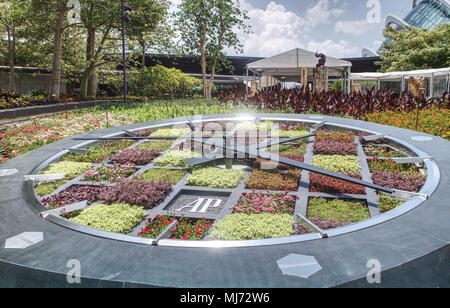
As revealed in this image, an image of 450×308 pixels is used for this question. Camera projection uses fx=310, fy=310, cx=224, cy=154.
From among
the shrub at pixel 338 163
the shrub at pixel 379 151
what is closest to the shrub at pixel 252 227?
the shrub at pixel 338 163

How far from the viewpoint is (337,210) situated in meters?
2.23

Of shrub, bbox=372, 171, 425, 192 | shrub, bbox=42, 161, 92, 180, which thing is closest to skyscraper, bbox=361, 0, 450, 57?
shrub, bbox=372, 171, 425, 192

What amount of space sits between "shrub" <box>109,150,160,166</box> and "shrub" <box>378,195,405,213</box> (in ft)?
7.72

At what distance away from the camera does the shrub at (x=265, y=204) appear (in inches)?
88.8

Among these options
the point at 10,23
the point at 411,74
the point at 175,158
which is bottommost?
the point at 175,158

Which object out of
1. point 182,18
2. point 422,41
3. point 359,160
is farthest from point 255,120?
point 422,41

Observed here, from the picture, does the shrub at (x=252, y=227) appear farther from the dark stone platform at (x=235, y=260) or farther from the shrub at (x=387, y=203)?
the shrub at (x=387, y=203)

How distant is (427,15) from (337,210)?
5584 centimetres

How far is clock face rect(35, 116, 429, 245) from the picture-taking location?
6.59ft

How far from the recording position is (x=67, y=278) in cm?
127

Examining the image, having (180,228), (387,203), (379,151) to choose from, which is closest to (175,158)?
(180,228)

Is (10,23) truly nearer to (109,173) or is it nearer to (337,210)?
(109,173)
